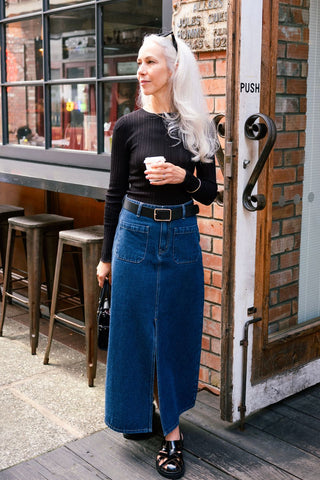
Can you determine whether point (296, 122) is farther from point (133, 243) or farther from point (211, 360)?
point (211, 360)

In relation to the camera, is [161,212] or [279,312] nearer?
[161,212]

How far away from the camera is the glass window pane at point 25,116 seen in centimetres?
488

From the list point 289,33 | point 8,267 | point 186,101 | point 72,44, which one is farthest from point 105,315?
point 72,44

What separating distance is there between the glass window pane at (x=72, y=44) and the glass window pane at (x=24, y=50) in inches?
8.8

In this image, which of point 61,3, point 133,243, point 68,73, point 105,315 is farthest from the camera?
point 68,73

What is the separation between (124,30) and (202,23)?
3.30ft

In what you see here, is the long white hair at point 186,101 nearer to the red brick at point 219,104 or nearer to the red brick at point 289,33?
the red brick at point 219,104

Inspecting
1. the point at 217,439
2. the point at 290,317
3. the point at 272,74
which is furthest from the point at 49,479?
the point at 272,74

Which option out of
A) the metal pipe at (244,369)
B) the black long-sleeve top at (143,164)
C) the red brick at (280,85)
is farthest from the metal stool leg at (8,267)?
the red brick at (280,85)

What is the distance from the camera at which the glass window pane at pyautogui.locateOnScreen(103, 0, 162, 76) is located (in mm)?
Answer: 3850

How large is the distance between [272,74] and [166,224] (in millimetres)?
901

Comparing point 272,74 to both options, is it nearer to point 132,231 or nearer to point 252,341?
point 132,231

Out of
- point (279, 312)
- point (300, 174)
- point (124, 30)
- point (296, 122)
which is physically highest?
point (124, 30)

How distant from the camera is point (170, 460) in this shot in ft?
8.65
